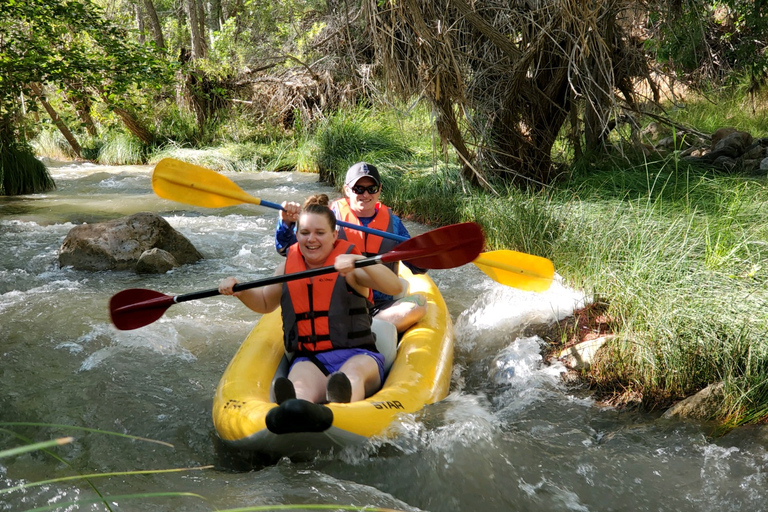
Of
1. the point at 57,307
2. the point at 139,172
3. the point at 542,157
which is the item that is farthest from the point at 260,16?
the point at 57,307

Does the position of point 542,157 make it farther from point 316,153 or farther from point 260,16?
point 260,16

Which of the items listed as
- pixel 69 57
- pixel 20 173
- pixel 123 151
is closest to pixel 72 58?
pixel 69 57

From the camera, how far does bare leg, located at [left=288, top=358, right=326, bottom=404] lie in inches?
96.0

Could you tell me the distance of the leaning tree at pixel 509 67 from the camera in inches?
187

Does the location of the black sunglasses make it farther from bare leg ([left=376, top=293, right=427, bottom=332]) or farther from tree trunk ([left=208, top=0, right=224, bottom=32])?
tree trunk ([left=208, top=0, right=224, bottom=32])

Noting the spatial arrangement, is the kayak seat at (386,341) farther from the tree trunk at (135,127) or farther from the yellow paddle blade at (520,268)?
the tree trunk at (135,127)

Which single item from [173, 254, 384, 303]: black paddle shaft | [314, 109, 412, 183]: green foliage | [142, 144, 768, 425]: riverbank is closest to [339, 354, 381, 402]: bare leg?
[173, 254, 384, 303]: black paddle shaft

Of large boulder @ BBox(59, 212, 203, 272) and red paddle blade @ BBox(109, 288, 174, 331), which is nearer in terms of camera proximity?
red paddle blade @ BBox(109, 288, 174, 331)

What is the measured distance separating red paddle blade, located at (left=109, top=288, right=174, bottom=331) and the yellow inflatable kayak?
15.8 inches

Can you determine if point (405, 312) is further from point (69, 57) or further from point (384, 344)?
point (69, 57)

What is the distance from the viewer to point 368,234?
3.50 meters

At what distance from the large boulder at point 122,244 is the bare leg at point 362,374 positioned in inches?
116

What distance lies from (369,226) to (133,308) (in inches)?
53.4

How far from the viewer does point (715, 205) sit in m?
4.05
